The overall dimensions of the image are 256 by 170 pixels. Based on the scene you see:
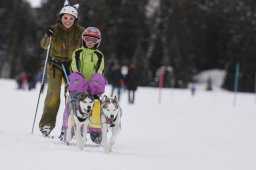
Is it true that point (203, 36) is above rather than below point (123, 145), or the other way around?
above

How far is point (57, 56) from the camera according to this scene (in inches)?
363

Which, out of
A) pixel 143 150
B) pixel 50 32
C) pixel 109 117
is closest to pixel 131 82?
pixel 50 32

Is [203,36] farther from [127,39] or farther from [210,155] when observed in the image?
[210,155]

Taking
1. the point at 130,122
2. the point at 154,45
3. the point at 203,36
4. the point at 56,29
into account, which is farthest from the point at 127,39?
the point at 56,29

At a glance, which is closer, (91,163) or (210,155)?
(91,163)

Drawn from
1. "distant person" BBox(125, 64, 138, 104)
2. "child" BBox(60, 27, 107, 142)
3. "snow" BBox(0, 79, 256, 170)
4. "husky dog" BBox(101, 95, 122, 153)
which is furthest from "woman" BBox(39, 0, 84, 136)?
"distant person" BBox(125, 64, 138, 104)

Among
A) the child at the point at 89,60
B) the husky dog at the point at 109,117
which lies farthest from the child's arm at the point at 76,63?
the husky dog at the point at 109,117

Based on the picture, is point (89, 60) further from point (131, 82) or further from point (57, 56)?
point (131, 82)

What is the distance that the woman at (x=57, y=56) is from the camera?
9.16m

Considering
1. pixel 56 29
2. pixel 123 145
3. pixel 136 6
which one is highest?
pixel 136 6

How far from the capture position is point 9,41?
71.2 m

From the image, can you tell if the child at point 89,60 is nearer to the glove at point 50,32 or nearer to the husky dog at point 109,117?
the husky dog at point 109,117

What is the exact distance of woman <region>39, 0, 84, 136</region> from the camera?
9156mm

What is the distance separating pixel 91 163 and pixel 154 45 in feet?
207
